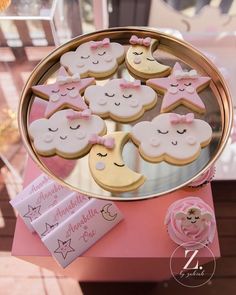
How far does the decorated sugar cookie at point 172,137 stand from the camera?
31.3 inches

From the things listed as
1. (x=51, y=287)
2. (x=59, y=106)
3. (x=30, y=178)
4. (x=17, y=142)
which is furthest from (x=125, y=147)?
(x=17, y=142)

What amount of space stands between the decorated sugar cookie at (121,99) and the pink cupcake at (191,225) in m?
0.27

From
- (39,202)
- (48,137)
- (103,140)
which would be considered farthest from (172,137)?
(39,202)

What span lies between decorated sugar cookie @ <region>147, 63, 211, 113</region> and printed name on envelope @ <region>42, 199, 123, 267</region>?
0.29 m

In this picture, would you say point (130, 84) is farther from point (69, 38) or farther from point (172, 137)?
point (69, 38)

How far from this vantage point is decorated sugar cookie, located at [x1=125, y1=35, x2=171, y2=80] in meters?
0.92

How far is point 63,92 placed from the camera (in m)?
0.88

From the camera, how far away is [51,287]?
1.34 metres

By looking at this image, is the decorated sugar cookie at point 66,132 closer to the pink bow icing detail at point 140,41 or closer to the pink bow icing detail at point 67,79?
the pink bow icing detail at point 67,79

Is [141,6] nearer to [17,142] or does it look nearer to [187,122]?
[17,142]

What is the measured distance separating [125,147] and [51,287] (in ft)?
2.52

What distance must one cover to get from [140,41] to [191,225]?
0.47 meters

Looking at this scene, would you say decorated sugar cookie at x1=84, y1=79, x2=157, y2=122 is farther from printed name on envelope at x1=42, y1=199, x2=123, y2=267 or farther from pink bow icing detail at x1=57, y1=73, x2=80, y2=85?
printed name on envelope at x1=42, y1=199, x2=123, y2=267

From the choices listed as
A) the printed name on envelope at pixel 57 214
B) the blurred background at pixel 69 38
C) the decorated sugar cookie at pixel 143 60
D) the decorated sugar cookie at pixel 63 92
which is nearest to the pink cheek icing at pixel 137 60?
the decorated sugar cookie at pixel 143 60
